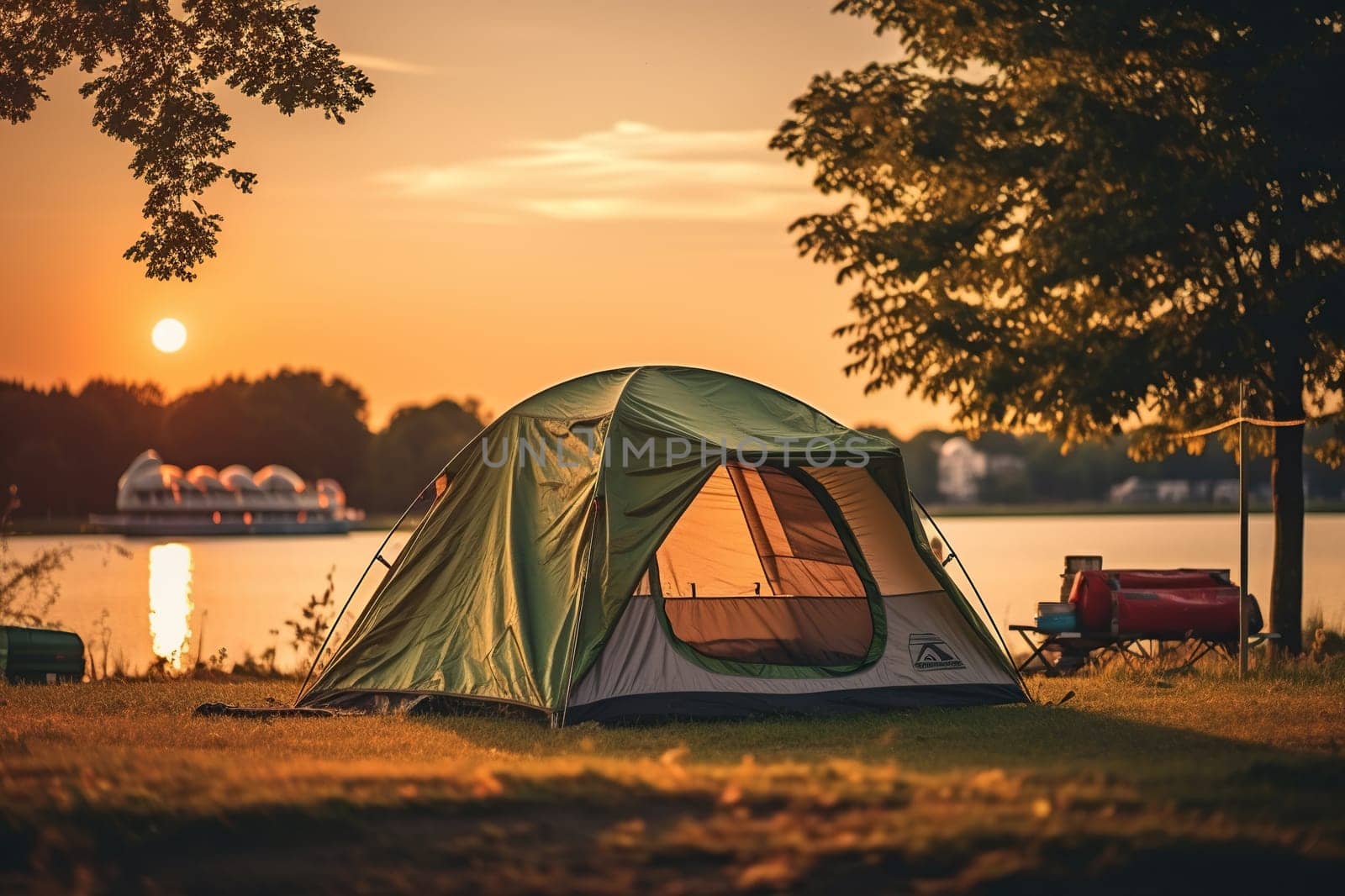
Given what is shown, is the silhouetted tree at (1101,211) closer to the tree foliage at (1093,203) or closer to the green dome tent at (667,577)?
the tree foliage at (1093,203)

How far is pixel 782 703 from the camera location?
34.6 feet

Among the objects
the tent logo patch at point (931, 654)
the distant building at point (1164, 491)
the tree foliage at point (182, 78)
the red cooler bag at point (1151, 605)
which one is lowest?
the tent logo patch at point (931, 654)

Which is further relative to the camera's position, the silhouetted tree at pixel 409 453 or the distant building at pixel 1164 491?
the distant building at pixel 1164 491

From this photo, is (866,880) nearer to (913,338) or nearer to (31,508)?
(913,338)

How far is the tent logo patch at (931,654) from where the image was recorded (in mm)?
11148

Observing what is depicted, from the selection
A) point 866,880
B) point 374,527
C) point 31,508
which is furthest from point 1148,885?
point 374,527

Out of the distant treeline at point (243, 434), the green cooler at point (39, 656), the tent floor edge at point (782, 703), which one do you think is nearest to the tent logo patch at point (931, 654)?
the tent floor edge at point (782, 703)

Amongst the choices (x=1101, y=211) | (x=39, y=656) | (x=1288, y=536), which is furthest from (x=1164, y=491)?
(x=39, y=656)

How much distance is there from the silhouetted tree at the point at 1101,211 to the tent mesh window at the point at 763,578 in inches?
142

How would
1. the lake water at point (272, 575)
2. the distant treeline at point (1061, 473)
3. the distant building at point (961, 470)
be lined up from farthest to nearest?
1. the distant building at point (961, 470)
2. the distant treeline at point (1061, 473)
3. the lake water at point (272, 575)

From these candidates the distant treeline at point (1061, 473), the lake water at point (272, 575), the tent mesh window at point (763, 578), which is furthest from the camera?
the distant treeline at point (1061, 473)

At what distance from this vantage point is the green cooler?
13.3 m

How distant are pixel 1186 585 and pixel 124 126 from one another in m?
10.2

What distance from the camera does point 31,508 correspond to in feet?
227
